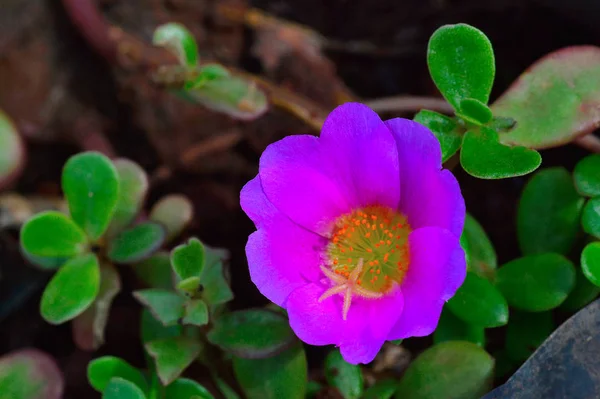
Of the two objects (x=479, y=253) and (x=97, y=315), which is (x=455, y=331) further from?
(x=97, y=315)

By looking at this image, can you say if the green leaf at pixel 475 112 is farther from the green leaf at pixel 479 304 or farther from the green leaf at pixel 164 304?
the green leaf at pixel 164 304

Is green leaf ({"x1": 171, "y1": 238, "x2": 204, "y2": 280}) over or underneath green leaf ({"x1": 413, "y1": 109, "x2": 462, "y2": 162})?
underneath

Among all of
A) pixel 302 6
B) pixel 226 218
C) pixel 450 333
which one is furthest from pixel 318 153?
pixel 302 6

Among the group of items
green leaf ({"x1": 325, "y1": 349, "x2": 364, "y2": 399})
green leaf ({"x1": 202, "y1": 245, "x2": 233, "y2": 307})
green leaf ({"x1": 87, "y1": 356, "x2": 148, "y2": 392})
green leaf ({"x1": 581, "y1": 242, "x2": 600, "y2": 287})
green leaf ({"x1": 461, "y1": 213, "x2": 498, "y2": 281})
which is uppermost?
green leaf ({"x1": 581, "y1": 242, "x2": 600, "y2": 287})

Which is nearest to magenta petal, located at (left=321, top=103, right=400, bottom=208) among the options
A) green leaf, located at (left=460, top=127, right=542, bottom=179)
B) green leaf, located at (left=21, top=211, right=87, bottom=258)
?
green leaf, located at (left=460, top=127, right=542, bottom=179)

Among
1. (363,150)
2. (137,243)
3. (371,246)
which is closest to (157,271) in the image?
(137,243)

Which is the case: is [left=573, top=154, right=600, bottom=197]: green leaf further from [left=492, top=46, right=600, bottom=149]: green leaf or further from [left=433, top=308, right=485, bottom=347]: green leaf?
[left=433, top=308, right=485, bottom=347]: green leaf

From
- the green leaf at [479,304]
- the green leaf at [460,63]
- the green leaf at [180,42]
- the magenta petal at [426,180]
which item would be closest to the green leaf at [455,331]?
the green leaf at [479,304]
